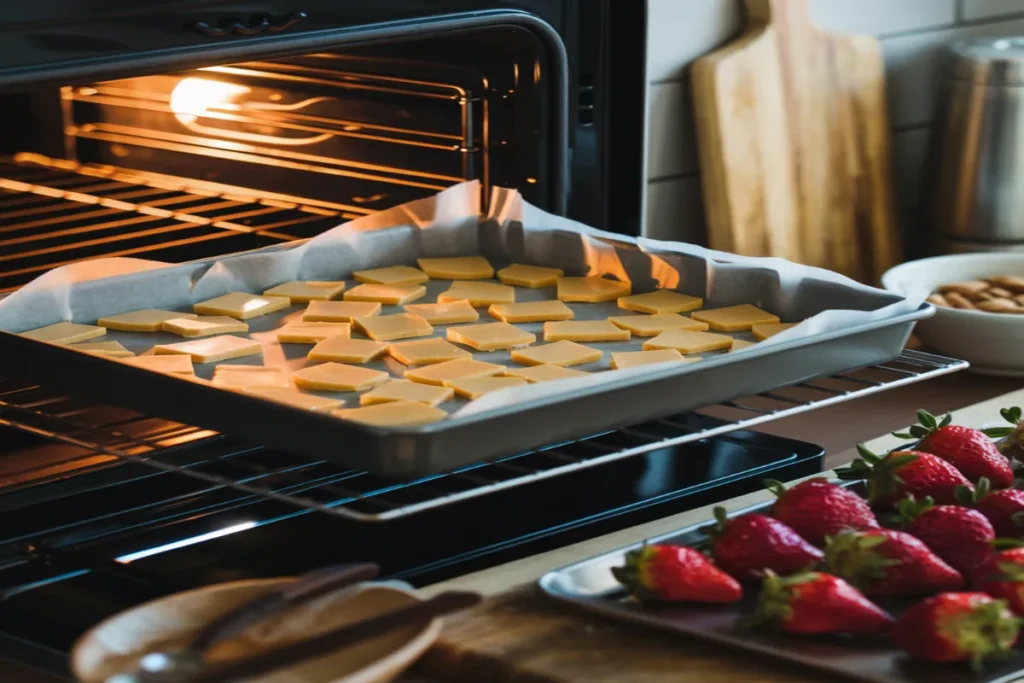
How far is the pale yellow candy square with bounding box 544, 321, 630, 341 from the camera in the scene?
129cm

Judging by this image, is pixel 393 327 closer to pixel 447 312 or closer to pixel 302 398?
pixel 447 312

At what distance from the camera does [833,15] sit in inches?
76.1

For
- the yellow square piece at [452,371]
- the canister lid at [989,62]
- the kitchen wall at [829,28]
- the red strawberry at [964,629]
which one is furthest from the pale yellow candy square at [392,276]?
the canister lid at [989,62]

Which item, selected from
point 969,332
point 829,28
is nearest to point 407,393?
point 969,332

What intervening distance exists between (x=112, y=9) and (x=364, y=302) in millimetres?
391

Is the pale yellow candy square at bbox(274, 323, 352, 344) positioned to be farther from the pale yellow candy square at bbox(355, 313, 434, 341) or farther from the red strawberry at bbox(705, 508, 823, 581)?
the red strawberry at bbox(705, 508, 823, 581)

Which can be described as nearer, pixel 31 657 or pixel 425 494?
pixel 31 657

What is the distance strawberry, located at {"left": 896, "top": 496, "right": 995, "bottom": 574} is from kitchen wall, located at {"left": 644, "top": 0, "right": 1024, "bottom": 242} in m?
0.75

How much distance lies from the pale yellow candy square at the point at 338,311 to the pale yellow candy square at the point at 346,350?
0.19 feet

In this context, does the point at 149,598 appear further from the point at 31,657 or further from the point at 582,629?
the point at 582,629

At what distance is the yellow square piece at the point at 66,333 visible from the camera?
120cm

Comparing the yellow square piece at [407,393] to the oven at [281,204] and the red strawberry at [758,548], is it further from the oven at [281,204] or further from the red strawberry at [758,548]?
the red strawberry at [758,548]

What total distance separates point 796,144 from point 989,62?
10.2 inches

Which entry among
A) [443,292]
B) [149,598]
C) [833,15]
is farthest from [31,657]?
[833,15]
